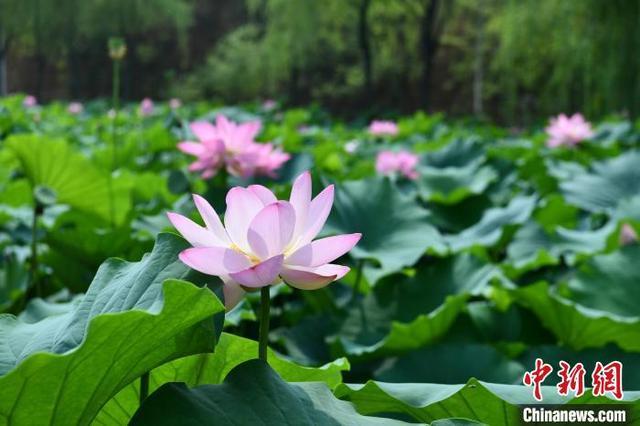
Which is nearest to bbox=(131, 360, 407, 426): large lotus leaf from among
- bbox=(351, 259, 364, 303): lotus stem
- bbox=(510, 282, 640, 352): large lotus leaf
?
bbox=(510, 282, 640, 352): large lotus leaf

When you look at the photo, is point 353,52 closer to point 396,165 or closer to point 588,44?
point 588,44

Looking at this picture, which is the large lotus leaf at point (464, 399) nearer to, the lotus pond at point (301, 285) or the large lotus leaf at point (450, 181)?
the lotus pond at point (301, 285)

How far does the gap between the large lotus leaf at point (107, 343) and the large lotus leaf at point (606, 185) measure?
1.66 m

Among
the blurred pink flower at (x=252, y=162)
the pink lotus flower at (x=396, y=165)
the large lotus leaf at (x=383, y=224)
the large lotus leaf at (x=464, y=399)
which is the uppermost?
the large lotus leaf at (x=464, y=399)

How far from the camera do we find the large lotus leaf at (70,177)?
1.43m

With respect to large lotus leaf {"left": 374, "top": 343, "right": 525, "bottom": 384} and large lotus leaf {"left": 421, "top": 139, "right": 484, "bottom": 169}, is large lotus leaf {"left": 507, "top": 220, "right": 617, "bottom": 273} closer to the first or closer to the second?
large lotus leaf {"left": 374, "top": 343, "right": 525, "bottom": 384}

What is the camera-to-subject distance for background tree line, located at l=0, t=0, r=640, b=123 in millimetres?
5371

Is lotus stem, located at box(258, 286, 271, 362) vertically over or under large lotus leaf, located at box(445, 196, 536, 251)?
over

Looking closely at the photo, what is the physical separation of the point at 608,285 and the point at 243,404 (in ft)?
2.92

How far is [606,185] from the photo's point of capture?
6.96ft

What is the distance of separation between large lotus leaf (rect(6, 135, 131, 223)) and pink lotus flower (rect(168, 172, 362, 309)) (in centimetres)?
97

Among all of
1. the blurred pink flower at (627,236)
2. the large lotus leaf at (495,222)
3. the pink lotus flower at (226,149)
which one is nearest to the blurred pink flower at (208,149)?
the pink lotus flower at (226,149)

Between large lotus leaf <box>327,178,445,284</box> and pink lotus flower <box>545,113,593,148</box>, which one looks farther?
pink lotus flower <box>545,113,593,148</box>

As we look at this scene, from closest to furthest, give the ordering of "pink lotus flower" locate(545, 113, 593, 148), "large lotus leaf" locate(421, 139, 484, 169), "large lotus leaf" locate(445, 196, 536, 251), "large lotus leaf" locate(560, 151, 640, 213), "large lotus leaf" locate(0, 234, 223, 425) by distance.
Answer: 1. "large lotus leaf" locate(0, 234, 223, 425)
2. "large lotus leaf" locate(445, 196, 536, 251)
3. "large lotus leaf" locate(560, 151, 640, 213)
4. "large lotus leaf" locate(421, 139, 484, 169)
5. "pink lotus flower" locate(545, 113, 593, 148)
